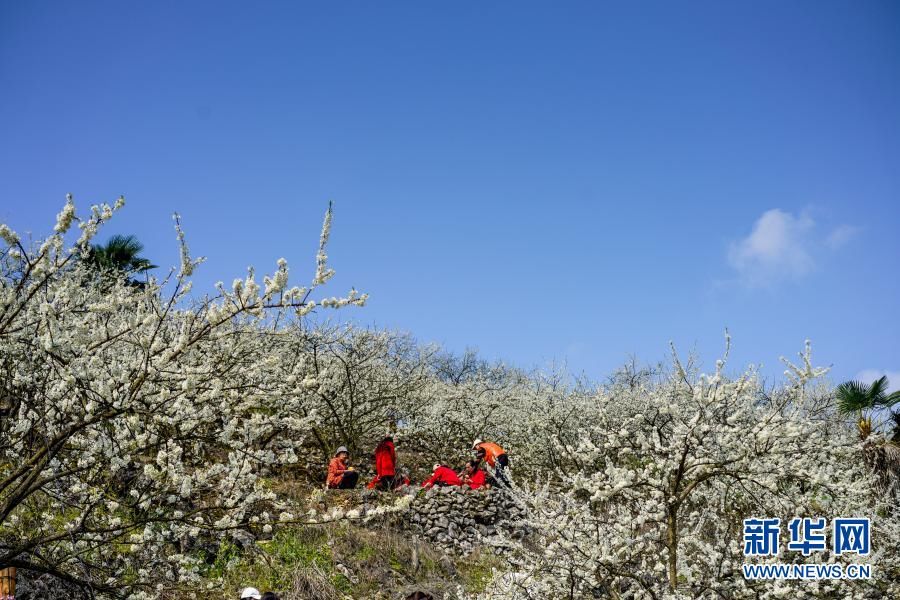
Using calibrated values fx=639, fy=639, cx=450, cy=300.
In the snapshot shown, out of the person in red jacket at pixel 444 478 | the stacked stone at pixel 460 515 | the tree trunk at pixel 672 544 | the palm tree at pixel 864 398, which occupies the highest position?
the palm tree at pixel 864 398

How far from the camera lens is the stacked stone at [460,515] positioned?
36.0ft

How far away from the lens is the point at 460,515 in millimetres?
11578

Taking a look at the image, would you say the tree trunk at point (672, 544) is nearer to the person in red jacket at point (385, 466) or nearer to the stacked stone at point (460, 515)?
the stacked stone at point (460, 515)

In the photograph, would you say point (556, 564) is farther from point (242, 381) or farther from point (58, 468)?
point (58, 468)

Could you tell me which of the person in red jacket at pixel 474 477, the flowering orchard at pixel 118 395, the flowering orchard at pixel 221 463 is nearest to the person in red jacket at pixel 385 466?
the person in red jacket at pixel 474 477

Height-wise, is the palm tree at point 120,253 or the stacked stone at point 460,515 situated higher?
the palm tree at point 120,253

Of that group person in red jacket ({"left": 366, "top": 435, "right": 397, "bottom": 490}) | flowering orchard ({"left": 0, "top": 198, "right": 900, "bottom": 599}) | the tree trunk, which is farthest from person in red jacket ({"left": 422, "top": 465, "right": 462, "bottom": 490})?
the tree trunk

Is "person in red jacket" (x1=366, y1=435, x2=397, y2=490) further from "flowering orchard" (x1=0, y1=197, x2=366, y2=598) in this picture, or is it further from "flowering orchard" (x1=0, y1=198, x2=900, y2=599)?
"flowering orchard" (x1=0, y1=197, x2=366, y2=598)

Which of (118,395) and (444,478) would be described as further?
(444,478)

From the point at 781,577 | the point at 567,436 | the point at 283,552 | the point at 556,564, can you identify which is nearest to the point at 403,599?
the point at 283,552

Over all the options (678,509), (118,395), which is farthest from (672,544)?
(118,395)

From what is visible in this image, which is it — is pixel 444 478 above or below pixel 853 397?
below

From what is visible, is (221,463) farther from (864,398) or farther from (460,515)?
(864,398)

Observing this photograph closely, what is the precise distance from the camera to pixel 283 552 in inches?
341
